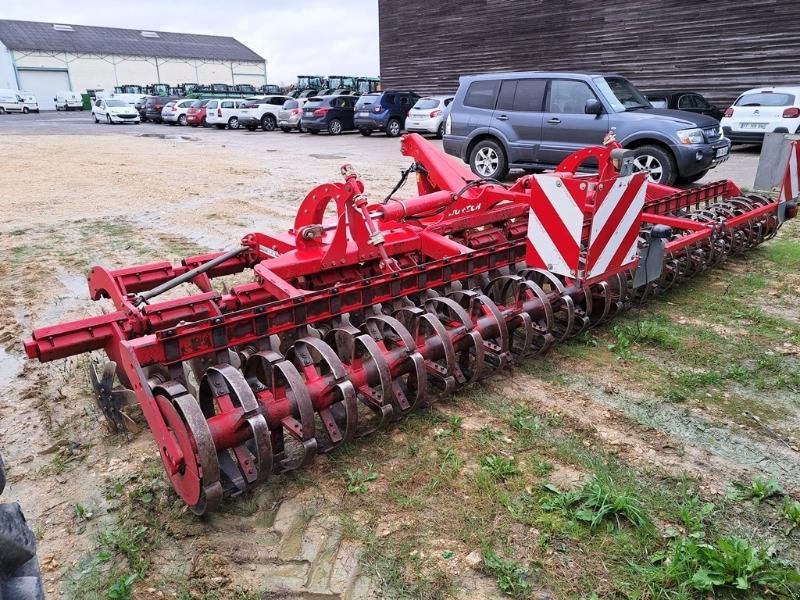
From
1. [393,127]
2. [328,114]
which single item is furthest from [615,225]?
[328,114]

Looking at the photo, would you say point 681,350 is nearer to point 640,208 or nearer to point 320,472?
point 640,208

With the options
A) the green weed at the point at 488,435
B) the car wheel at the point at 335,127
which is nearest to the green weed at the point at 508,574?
the green weed at the point at 488,435

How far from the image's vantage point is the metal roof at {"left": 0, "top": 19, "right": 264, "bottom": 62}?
5797cm

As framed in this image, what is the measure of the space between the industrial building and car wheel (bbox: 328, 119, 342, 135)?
149 feet

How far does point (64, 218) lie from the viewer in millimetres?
9344

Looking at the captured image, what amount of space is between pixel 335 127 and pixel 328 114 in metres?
0.68

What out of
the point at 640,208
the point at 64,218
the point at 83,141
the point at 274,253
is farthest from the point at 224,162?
the point at 640,208

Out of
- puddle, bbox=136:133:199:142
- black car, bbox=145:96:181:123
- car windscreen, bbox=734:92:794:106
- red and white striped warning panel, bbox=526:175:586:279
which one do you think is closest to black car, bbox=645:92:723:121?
car windscreen, bbox=734:92:794:106

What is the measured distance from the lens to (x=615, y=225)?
4.21 metres

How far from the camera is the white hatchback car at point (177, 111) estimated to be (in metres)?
32.2

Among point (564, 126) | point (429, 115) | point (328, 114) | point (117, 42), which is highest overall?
point (117, 42)

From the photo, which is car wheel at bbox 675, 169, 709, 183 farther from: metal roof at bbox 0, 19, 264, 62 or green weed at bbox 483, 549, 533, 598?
metal roof at bbox 0, 19, 264, 62

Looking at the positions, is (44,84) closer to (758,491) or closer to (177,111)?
(177,111)

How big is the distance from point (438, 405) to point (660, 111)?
818 cm
